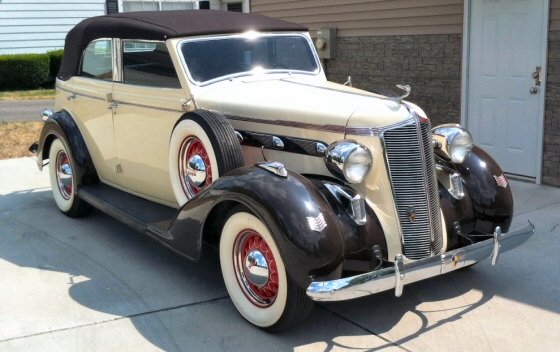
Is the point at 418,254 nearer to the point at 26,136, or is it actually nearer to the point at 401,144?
the point at 401,144

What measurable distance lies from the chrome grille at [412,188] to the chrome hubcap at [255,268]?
2.67ft

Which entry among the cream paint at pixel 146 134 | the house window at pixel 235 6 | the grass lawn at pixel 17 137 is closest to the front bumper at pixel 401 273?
the cream paint at pixel 146 134

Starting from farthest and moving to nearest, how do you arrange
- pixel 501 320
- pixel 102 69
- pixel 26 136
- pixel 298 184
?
1. pixel 26 136
2. pixel 102 69
3. pixel 501 320
4. pixel 298 184

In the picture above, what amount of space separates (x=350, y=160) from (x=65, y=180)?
3.45 m

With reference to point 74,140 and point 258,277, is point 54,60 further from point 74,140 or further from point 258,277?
point 258,277

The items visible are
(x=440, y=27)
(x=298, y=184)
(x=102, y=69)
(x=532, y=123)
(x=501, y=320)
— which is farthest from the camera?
(x=440, y=27)

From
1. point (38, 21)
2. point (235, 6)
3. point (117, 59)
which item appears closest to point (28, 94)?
point (38, 21)

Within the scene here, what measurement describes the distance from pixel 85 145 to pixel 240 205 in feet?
8.57

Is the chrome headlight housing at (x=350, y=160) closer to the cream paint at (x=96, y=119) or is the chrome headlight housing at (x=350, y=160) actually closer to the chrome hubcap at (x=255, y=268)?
the chrome hubcap at (x=255, y=268)

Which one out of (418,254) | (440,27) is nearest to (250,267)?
(418,254)

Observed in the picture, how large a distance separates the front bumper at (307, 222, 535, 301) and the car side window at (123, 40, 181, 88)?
2271 mm

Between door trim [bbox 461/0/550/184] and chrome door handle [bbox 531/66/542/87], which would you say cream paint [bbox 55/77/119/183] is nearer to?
door trim [bbox 461/0/550/184]

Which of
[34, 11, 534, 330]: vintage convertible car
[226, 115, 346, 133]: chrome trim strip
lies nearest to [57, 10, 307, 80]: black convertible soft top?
[34, 11, 534, 330]: vintage convertible car

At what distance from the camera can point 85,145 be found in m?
5.93
